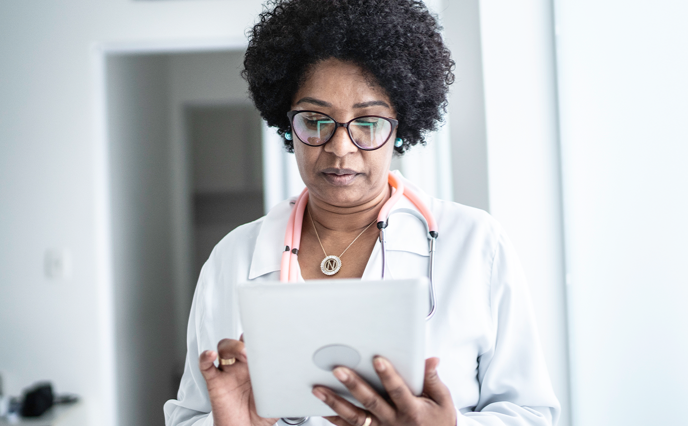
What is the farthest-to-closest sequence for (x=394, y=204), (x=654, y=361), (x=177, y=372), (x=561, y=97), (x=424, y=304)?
(x=177, y=372)
(x=561, y=97)
(x=394, y=204)
(x=654, y=361)
(x=424, y=304)

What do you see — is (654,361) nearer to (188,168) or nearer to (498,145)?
(498,145)

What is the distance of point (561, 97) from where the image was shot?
1171 mm

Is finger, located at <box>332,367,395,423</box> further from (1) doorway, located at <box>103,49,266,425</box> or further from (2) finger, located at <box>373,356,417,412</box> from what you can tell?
(1) doorway, located at <box>103,49,266,425</box>

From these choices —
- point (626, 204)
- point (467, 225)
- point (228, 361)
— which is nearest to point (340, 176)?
point (467, 225)

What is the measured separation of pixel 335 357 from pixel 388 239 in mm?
404

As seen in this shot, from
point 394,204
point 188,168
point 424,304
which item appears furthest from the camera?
point 188,168

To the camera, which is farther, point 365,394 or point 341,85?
point 341,85

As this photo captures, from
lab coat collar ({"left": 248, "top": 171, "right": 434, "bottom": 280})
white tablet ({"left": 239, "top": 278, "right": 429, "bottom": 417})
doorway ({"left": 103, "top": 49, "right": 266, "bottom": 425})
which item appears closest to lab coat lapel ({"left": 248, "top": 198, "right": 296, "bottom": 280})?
lab coat collar ({"left": 248, "top": 171, "right": 434, "bottom": 280})

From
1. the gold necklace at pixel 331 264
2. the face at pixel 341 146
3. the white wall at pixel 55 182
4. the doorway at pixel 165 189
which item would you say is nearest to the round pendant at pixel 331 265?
the gold necklace at pixel 331 264

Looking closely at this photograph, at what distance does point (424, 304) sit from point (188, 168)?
3.74 metres

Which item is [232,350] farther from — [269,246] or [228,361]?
[269,246]

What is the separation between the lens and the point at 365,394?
59cm

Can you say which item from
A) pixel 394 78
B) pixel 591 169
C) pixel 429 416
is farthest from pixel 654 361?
pixel 394 78

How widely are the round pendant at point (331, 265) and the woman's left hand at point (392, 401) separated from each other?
361 millimetres
